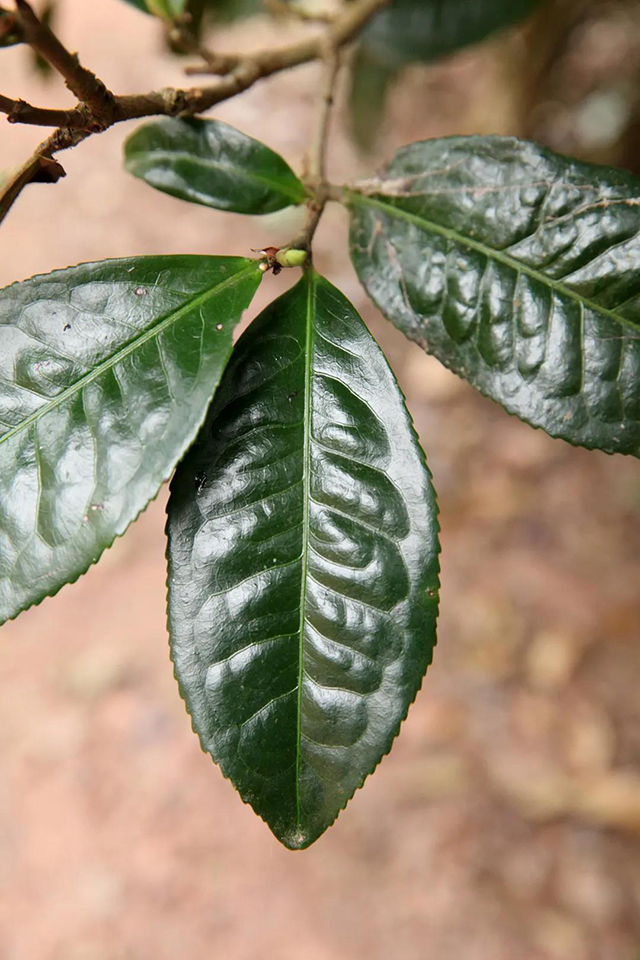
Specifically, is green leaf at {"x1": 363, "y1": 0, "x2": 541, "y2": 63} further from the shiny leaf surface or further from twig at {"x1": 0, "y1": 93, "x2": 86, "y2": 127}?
twig at {"x1": 0, "y1": 93, "x2": 86, "y2": 127}

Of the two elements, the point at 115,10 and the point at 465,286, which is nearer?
the point at 465,286

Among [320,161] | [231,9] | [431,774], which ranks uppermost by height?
[231,9]

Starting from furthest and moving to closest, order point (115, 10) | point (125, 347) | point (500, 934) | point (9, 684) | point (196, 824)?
point (115, 10), point (9, 684), point (196, 824), point (500, 934), point (125, 347)

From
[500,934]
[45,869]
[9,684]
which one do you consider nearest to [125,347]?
[500,934]

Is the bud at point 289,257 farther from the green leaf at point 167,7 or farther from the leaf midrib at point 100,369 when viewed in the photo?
the green leaf at point 167,7

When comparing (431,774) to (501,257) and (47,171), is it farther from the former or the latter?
(47,171)

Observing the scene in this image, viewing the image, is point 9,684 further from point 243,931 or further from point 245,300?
point 245,300

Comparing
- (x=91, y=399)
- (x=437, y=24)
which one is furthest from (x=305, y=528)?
(x=437, y=24)

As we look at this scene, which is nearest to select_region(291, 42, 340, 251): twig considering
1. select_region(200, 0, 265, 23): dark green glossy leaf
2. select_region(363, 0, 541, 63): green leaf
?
select_region(363, 0, 541, 63): green leaf
